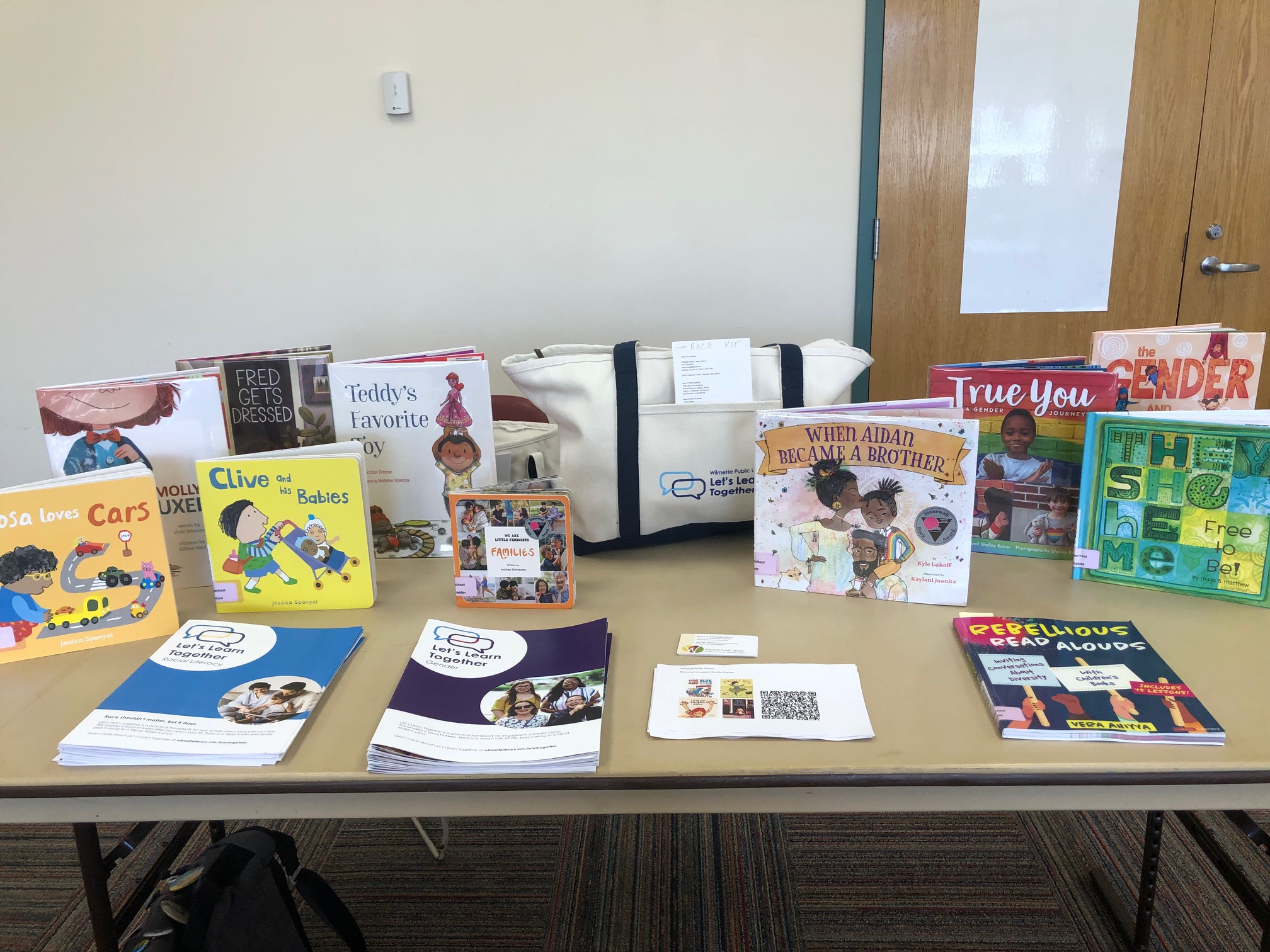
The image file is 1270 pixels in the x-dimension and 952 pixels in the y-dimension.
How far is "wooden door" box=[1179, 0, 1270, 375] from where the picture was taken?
2602 mm

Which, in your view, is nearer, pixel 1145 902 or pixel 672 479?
pixel 672 479

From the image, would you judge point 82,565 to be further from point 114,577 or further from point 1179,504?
point 1179,504

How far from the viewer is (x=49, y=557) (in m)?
1.04

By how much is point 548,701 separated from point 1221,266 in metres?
2.95

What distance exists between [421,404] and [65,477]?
487 mm

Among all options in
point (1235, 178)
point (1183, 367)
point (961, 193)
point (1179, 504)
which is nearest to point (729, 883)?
point (1179, 504)

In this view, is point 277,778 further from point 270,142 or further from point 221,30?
point 221,30

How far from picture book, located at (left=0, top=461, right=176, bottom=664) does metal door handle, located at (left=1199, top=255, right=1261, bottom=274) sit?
3.18m

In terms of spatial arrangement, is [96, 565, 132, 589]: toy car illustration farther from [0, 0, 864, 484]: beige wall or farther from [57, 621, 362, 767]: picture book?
[0, 0, 864, 484]: beige wall

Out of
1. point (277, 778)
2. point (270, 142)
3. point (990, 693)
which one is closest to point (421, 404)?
point (277, 778)

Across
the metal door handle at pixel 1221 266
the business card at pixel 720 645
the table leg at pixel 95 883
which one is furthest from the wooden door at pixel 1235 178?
the table leg at pixel 95 883

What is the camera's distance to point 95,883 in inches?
41.5

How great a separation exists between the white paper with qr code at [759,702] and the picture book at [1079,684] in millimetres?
157

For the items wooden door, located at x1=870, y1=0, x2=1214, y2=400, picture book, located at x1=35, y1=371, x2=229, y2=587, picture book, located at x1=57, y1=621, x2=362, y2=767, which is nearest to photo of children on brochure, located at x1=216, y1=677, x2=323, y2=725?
picture book, located at x1=57, y1=621, x2=362, y2=767
